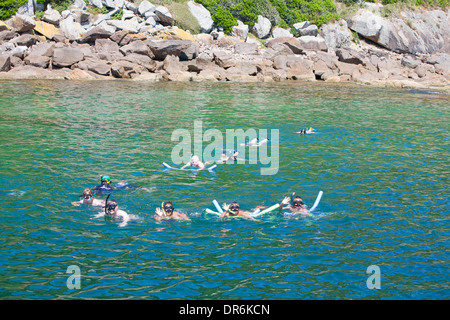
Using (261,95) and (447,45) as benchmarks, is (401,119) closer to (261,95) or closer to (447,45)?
(261,95)

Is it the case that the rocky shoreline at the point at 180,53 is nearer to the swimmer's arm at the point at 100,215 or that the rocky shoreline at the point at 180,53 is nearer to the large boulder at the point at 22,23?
the large boulder at the point at 22,23

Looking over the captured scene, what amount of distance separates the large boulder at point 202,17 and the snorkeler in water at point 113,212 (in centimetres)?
4435

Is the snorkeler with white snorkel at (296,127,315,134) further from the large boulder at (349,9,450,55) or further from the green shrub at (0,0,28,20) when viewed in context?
the large boulder at (349,9,450,55)

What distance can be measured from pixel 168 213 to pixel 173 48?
116ft

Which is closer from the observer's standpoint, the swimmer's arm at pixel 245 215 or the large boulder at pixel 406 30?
the swimmer's arm at pixel 245 215

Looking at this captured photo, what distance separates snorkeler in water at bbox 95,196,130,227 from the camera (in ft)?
38.2

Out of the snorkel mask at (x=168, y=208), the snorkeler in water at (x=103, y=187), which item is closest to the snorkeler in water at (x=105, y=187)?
the snorkeler in water at (x=103, y=187)

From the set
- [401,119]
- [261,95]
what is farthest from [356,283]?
[261,95]

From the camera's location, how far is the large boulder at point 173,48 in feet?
146

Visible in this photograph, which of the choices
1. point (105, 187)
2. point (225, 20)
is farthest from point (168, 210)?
point (225, 20)

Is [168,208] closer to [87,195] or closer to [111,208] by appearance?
[111,208]

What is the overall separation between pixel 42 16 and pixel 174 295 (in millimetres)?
47487

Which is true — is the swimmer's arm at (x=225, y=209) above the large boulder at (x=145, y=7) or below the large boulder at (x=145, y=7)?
below

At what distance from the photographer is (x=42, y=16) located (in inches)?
1921
